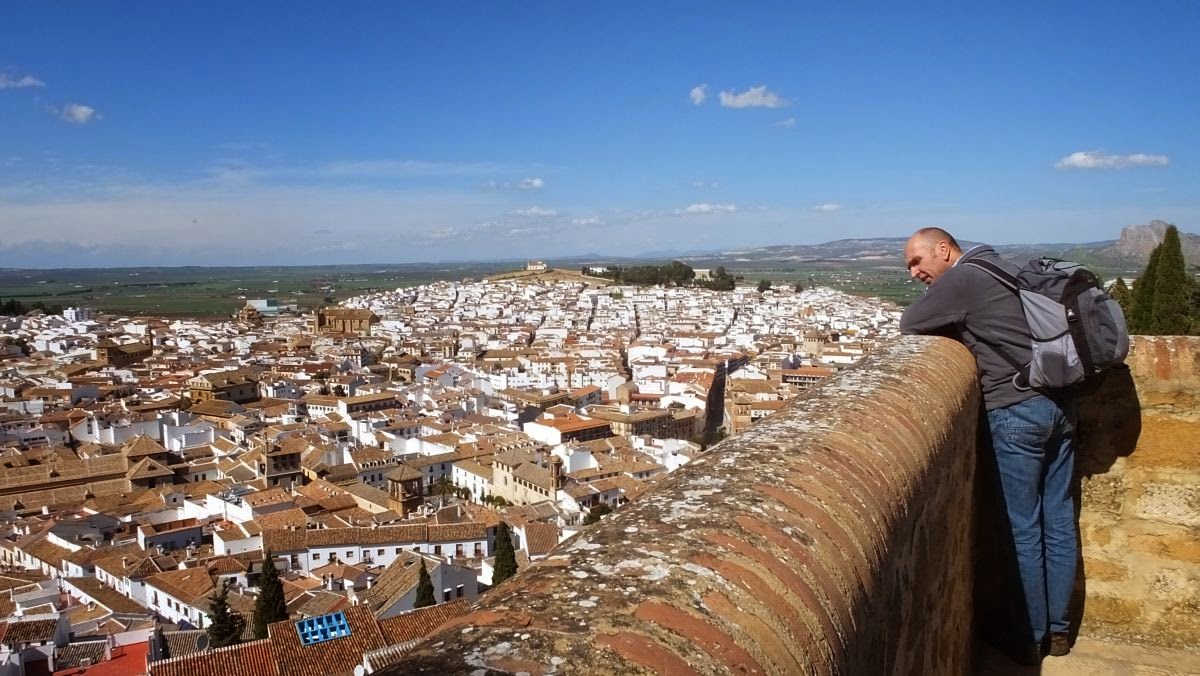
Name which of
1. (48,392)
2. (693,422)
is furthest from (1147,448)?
(48,392)

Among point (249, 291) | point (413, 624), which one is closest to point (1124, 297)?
point (413, 624)

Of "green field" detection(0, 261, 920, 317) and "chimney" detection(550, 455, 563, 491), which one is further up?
"green field" detection(0, 261, 920, 317)

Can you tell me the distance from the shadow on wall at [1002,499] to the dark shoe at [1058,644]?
0.18 meters

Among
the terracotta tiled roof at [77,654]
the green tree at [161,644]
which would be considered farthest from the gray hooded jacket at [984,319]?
the terracotta tiled roof at [77,654]

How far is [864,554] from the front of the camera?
1.52 meters

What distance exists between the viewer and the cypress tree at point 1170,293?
1920 centimetres

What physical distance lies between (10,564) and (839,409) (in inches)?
1018

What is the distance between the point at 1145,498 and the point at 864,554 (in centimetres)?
274

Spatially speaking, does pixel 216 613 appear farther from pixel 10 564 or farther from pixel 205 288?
pixel 205 288

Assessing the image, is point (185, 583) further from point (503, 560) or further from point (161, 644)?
point (503, 560)

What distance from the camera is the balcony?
1.08 meters

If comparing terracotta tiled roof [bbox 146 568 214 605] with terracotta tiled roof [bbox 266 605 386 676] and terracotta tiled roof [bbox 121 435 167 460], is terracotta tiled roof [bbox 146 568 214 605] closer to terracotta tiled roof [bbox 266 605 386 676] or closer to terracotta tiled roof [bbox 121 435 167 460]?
terracotta tiled roof [bbox 266 605 386 676]

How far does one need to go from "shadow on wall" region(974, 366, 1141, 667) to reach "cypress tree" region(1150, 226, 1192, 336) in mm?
18654

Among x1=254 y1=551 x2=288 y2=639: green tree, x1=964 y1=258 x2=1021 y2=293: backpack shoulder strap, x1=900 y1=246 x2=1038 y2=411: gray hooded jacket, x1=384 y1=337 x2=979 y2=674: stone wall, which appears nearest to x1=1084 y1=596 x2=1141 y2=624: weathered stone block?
x1=900 y1=246 x2=1038 y2=411: gray hooded jacket
